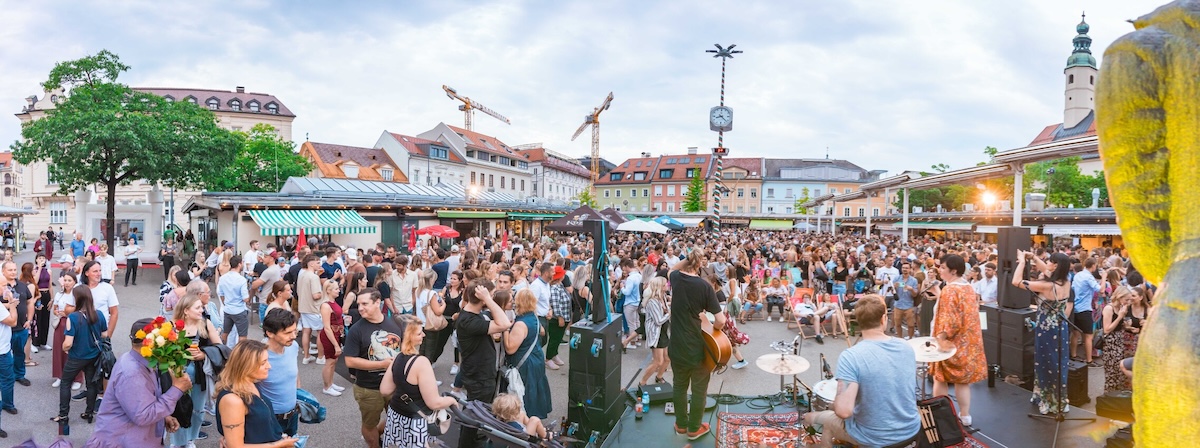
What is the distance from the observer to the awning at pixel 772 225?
191ft

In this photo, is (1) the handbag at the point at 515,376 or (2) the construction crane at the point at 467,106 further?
(2) the construction crane at the point at 467,106

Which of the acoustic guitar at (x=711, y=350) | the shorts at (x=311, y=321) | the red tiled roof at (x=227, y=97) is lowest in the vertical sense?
the shorts at (x=311, y=321)

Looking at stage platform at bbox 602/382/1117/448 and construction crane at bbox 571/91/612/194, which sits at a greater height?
construction crane at bbox 571/91/612/194

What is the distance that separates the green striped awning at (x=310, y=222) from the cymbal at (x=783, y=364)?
1743cm

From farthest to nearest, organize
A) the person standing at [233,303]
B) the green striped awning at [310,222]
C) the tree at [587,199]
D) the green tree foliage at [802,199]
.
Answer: the tree at [587,199] < the green tree foliage at [802,199] < the green striped awning at [310,222] < the person standing at [233,303]

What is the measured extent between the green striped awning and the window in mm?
43029

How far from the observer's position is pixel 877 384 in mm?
3238

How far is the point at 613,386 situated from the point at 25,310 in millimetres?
6623

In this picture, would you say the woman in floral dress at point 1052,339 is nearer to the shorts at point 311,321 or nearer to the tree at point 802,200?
the shorts at point 311,321

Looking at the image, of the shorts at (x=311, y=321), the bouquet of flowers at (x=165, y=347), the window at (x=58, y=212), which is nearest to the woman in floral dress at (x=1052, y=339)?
the bouquet of flowers at (x=165, y=347)

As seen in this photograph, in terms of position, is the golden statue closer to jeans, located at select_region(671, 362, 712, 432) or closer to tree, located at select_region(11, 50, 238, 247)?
jeans, located at select_region(671, 362, 712, 432)

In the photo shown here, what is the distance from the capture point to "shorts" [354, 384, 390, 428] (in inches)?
179

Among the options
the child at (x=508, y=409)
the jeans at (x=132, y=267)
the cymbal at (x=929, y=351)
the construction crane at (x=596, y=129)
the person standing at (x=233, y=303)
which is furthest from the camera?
the construction crane at (x=596, y=129)

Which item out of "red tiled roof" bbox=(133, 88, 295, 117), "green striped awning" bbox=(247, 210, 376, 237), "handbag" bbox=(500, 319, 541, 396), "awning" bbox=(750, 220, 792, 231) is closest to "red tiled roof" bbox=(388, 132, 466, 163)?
"red tiled roof" bbox=(133, 88, 295, 117)
